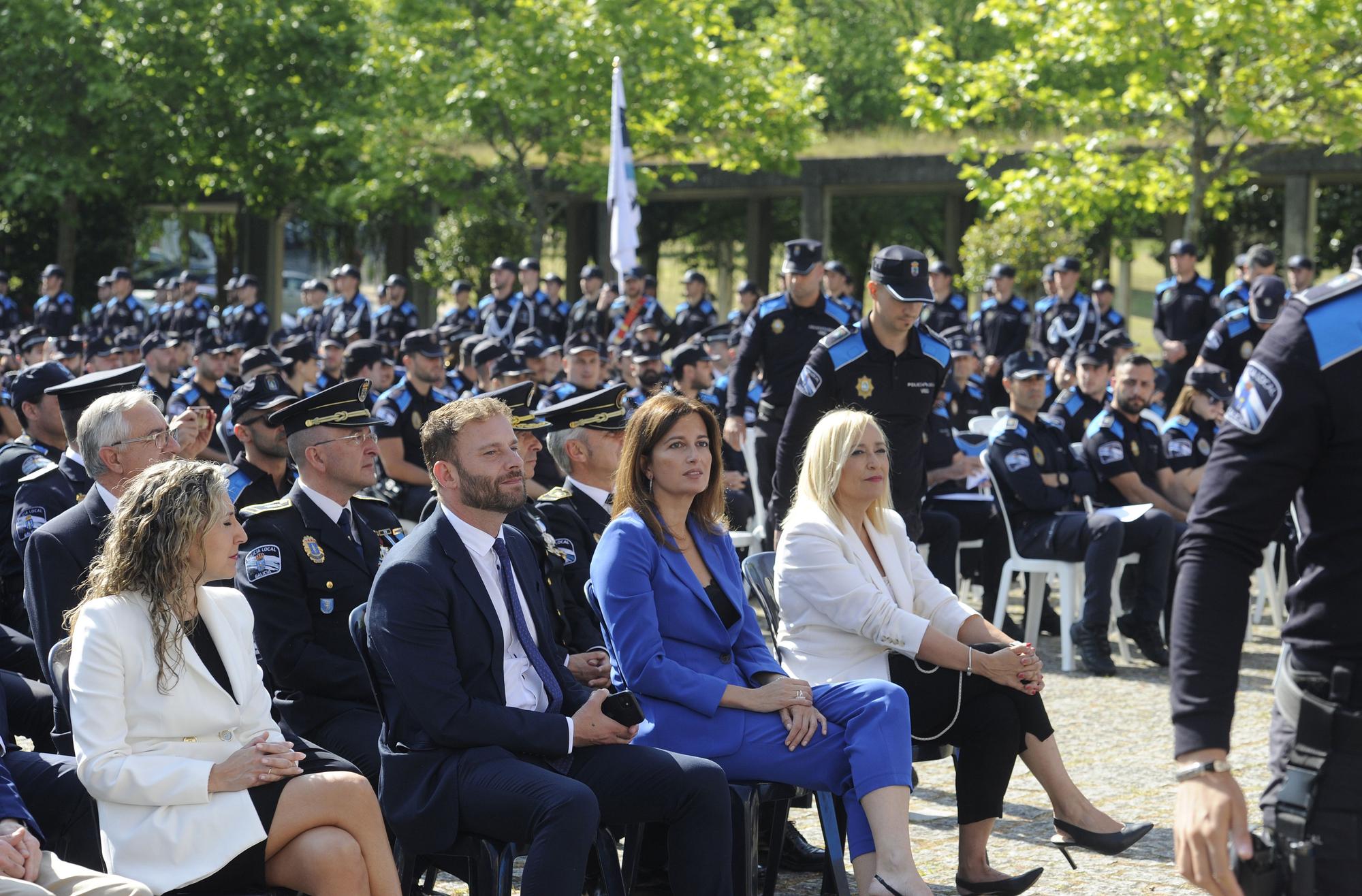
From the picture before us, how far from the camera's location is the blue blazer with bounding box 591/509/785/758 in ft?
14.3

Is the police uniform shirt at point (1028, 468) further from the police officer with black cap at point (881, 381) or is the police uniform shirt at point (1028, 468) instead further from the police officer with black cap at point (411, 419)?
the police officer with black cap at point (411, 419)

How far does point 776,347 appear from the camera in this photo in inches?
359

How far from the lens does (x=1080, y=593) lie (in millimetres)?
8766

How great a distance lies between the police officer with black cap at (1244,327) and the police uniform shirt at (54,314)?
1527 centimetres

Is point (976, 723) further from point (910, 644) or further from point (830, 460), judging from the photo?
point (830, 460)

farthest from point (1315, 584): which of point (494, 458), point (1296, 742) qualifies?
point (494, 458)

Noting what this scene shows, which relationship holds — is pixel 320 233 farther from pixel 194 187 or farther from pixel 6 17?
pixel 6 17

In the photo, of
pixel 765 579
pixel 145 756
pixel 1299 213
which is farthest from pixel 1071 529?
pixel 1299 213

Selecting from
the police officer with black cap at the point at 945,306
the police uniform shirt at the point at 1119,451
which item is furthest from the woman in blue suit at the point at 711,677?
the police officer with black cap at the point at 945,306

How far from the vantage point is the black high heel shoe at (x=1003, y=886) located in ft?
14.8

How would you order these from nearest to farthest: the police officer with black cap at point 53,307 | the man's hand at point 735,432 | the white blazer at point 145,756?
the white blazer at point 145,756 → the man's hand at point 735,432 → the police officer with black cap at point 53,307

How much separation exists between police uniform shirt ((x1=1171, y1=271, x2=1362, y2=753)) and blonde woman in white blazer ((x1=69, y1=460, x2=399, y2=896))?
6.47 ft

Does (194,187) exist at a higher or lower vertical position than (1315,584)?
higher

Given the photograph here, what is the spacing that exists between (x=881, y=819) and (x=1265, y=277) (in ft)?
31.1
